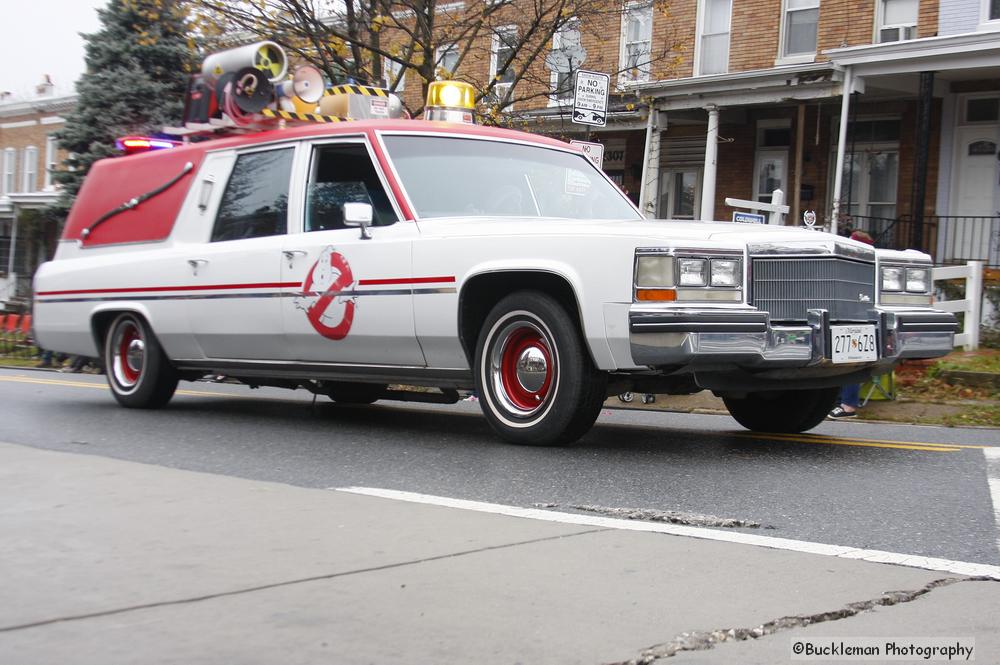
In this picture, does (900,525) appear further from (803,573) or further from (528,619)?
(528,619)

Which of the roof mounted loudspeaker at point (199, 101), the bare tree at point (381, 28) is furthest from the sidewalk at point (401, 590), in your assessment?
the bare tree at point (381, 28)

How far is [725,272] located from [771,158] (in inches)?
635

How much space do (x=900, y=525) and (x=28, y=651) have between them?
3222 millimetres

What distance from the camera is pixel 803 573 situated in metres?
3.61

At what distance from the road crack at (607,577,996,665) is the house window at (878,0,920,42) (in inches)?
678

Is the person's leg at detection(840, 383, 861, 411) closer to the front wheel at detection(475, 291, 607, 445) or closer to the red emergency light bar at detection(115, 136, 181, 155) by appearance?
the front wheel at detection(475, 291, 607, 445)

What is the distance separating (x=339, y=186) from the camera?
743 centimetres

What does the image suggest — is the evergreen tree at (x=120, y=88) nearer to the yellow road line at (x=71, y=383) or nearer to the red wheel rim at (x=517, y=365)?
the yellow road line at (x=71, y=383)

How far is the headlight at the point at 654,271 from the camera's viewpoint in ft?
18.3

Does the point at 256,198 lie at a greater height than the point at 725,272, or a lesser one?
greater

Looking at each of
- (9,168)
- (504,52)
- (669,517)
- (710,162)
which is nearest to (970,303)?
(710,162)

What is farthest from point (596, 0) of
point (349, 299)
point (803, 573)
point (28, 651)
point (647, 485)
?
point (28, 651)

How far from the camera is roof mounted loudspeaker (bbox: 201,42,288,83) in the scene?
27.8 ft

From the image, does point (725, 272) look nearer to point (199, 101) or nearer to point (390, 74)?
point (199, 101)
